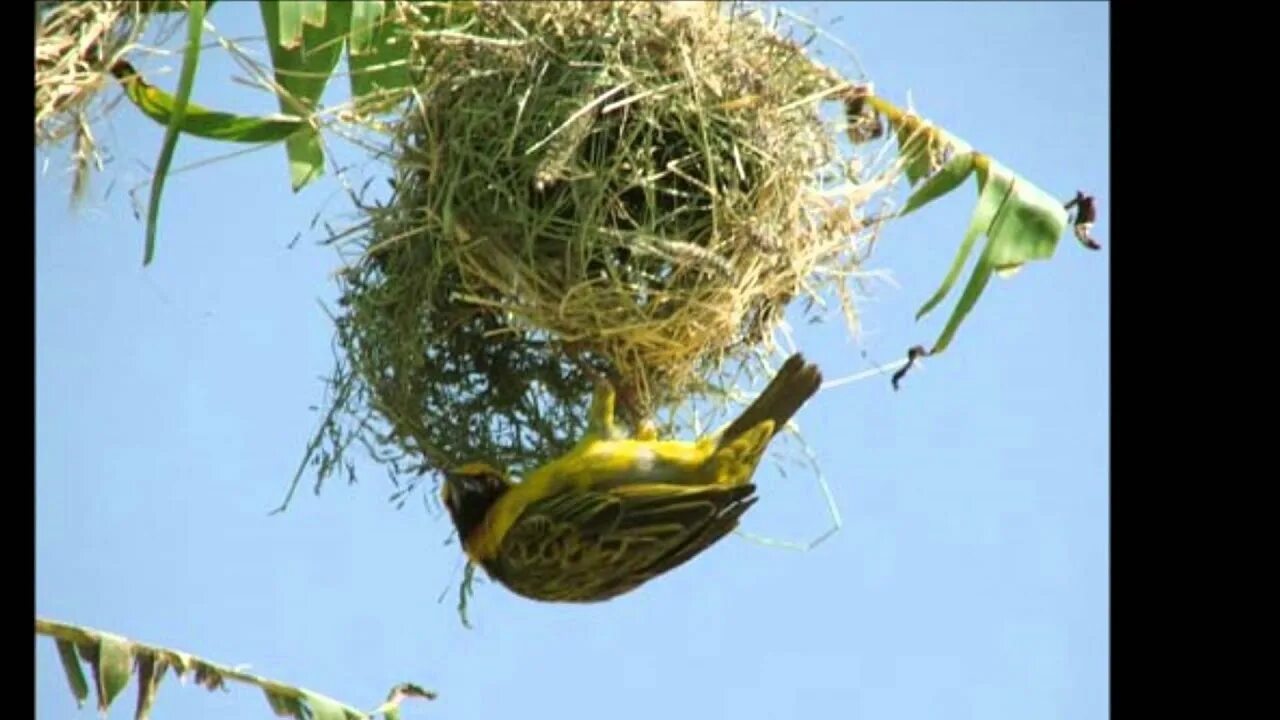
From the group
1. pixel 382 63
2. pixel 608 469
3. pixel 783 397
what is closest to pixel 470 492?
pixel 608 469

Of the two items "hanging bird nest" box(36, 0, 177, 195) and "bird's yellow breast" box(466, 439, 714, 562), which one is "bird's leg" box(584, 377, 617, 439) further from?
"hanging bird nest" box(36, 0, 177, 195)

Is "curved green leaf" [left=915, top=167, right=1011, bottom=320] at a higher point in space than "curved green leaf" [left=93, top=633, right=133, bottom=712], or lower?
higher

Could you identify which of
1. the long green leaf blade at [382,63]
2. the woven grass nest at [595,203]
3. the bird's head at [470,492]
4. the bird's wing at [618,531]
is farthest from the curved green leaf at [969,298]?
the long green leaf blade at [382,63]

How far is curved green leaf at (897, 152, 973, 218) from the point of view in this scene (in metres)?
2.05

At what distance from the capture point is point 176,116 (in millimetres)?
1555

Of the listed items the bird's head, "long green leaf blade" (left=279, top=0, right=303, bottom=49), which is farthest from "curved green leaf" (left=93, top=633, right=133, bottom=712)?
"long green leaf blade" (left=279, top=0, right=303, bottom=49)

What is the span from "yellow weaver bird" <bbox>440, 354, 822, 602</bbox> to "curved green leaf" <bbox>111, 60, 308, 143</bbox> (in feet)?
1.41

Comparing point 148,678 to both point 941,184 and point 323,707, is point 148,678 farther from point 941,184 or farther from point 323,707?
point 941,184
